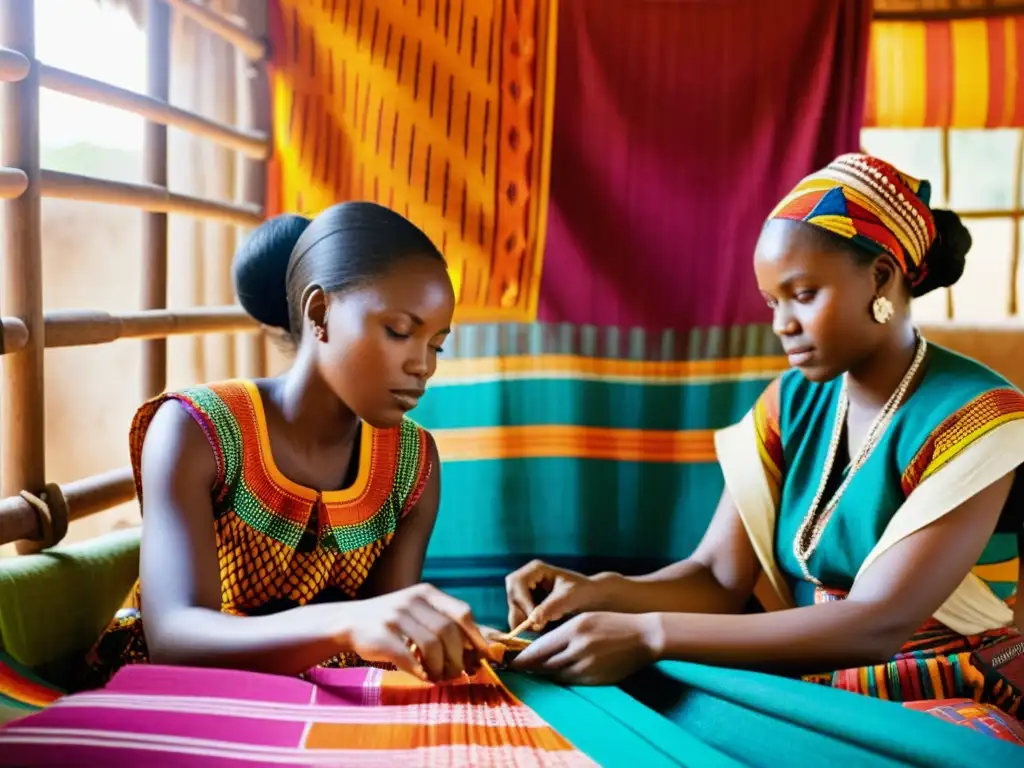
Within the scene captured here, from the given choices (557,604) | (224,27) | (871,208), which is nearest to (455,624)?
(557,604)

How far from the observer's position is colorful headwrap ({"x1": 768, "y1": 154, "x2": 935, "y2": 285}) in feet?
4.42

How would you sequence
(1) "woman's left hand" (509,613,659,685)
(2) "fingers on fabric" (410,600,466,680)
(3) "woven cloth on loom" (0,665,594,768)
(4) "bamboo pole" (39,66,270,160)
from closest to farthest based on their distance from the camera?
(3) "woven cloth on loom" (0,665,594,768)
(2) "fingers on fabric" (410,600,466,680)
(1) "woman's left hand" (509,613,659,685)
(4) "bamboo pole" (39,66,270,160)

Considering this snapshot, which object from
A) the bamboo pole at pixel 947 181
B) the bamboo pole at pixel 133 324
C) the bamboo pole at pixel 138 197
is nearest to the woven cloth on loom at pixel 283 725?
the bamboo pole at pixel 133 324

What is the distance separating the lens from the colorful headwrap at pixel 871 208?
1347mm

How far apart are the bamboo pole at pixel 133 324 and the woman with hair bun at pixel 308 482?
12.7 inches

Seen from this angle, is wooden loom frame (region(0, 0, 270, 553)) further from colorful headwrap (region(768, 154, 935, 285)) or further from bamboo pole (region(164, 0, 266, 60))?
colorful headwrap (region(768, 154, 935, 285))

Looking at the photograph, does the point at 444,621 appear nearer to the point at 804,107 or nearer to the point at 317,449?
the point at 317,449

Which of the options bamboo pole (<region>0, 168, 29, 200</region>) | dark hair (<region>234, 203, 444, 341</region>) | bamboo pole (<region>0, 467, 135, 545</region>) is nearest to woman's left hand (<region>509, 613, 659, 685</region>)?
dark hair (<region>234, 203, 444, 341</region>)

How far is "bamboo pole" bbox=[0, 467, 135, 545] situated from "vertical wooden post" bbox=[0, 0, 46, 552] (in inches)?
1.4

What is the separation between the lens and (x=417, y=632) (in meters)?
1.03

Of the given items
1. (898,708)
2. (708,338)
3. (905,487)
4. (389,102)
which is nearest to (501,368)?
(708,338)

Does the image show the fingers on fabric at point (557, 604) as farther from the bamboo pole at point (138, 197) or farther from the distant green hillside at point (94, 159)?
the distant green hillside at point (94, 159)

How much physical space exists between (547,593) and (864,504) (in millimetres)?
475

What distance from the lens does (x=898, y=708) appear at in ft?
3.31
